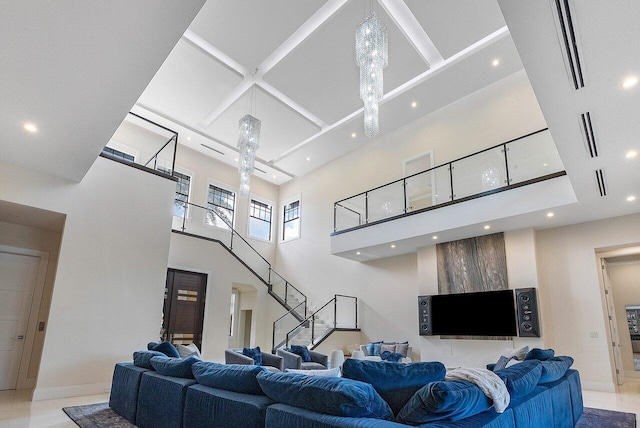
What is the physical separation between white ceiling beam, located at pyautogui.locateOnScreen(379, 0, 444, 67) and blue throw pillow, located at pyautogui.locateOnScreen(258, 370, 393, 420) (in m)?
6.56

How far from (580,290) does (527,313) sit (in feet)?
3.51

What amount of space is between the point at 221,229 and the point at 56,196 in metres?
5.58

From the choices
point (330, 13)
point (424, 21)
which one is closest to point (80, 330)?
point (330, 13)

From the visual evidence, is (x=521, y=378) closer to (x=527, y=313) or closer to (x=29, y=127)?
(x=527, y=313)

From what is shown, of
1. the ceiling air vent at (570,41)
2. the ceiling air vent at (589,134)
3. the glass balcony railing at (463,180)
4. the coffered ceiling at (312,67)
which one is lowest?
the ceiling air vent at (589,134)

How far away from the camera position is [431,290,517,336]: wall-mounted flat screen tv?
7570 millimetres

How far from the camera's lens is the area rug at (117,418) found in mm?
3967

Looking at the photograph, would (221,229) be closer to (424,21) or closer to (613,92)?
(424,21)

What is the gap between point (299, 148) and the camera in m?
11.7

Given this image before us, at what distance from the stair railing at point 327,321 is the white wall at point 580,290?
486 centimetres

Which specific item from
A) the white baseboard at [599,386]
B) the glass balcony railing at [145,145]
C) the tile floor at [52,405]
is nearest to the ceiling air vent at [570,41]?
the tile floor at [52,405]

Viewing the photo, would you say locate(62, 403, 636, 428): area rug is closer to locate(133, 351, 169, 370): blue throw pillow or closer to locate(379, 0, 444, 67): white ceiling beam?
locate(133, 351, 169, 370): blue throw pillow

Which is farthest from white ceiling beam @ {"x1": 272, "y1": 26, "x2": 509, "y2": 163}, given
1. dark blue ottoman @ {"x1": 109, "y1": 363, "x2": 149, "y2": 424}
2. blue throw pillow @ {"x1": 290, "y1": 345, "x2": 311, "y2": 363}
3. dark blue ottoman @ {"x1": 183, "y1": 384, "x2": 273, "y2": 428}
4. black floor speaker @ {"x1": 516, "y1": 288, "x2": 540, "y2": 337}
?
dark blue ottoman @ {"x1": 183, "y1": 384, "x2": 273, "y2": 428}

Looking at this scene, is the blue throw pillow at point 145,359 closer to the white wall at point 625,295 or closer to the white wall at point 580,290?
the white wall at point 580,290
